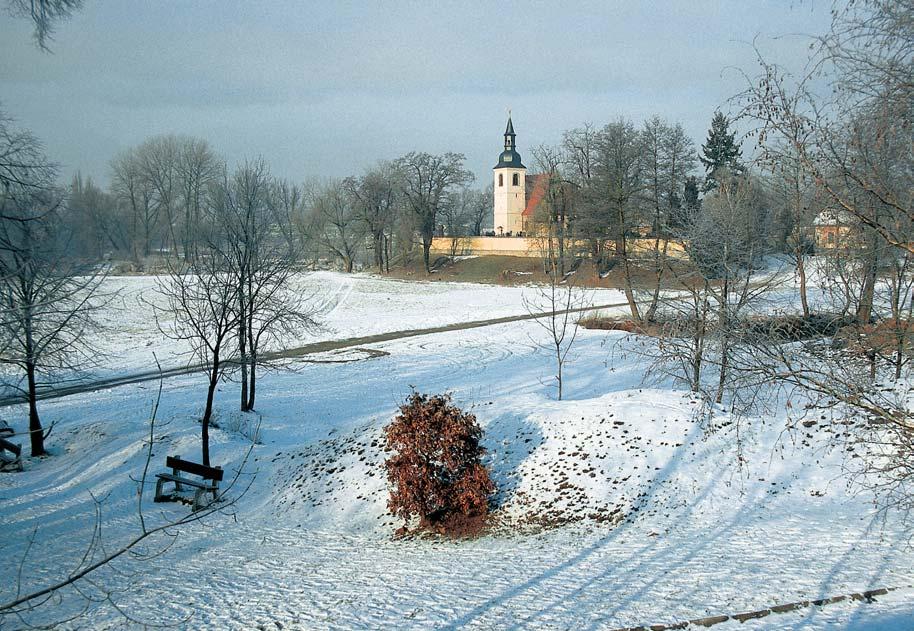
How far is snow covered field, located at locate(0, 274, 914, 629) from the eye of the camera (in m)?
7.56

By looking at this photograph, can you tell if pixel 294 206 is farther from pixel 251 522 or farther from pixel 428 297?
pixel 251 522

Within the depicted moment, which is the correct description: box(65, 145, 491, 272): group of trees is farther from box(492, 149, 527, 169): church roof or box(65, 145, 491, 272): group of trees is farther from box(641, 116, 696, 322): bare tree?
box(641, 116, 696, 322): bare tree

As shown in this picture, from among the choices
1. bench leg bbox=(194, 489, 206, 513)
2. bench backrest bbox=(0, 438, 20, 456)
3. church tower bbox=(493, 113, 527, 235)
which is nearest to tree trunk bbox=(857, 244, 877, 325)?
bench leg bbox=(194, 489, 206, 513)

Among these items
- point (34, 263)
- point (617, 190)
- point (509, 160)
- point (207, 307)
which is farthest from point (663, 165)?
point (509, 160)

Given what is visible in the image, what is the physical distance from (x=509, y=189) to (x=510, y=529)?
234ft

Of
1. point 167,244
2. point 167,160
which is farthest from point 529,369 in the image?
point 167,160

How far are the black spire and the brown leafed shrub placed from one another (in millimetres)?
70428

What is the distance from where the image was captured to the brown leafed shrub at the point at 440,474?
1094 centimetres

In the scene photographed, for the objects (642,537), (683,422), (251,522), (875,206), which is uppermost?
(875,206)

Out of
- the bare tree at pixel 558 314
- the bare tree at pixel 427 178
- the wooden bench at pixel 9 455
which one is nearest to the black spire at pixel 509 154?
the bare tree at pixel 427 178

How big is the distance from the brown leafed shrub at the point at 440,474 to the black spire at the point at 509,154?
231 ft

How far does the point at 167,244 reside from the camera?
157 feet

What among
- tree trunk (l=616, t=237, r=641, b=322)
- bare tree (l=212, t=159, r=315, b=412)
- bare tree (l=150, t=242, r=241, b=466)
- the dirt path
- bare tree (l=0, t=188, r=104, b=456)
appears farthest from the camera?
tree trunk (l=616, t=237, r=641, b=322)

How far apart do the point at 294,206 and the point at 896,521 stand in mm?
74125
